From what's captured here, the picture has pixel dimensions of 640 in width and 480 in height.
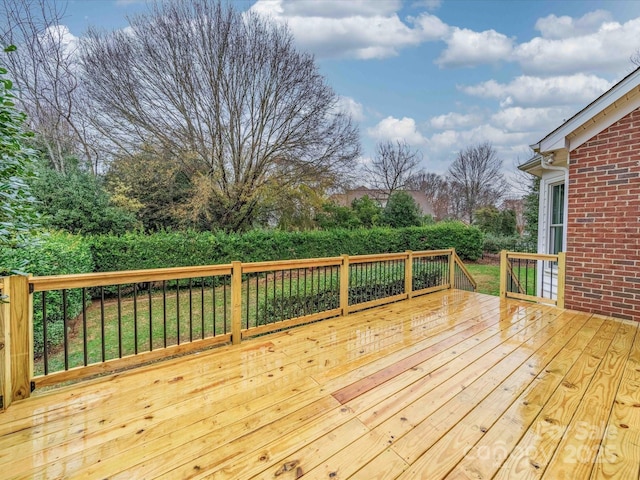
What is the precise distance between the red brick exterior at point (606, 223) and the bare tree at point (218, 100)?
24.0 ft

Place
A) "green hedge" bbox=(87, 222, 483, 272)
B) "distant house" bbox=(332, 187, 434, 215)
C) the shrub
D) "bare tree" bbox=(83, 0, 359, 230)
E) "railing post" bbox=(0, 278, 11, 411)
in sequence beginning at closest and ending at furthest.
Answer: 1. "railing post" bbox=(0, 278, 11, 411)
2. "green hedge" bbox=(87, 222, 483, 272)
3. "bare tree" bbox=(83, 0, 359, 230)
4. "distant house" bbox=(332, 187, 434, 215)
5. the shrub

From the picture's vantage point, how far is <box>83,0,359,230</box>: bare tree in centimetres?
831

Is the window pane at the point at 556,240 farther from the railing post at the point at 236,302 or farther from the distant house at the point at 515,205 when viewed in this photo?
the distant house at the point at 515,205

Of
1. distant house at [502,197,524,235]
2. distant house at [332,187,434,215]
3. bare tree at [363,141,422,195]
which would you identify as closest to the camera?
distant house at [332,187,434,215]

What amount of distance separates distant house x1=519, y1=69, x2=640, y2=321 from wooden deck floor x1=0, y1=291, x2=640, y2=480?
43.8 inches

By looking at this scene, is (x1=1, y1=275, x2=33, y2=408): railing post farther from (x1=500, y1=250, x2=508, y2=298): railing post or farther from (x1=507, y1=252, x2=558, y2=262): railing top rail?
(x1=500, y1=250, x2=508, y2=298): railing post

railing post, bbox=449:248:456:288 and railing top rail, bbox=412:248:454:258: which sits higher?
railing top rail, bbox=412:248:454:258

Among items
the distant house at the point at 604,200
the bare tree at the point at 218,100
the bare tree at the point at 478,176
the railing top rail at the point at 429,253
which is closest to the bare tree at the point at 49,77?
the bare tree at the point at 218,100

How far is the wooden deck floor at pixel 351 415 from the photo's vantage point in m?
1.54

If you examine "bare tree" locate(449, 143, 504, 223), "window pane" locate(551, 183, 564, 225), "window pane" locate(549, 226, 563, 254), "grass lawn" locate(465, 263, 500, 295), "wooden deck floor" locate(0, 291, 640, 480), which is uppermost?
"bare tree" locate(449, 143, 504, 223)

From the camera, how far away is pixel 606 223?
3949mm

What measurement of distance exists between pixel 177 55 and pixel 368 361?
31.9 ft

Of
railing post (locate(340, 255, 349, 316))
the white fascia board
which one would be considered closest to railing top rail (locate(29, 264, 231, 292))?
railing post (locate(340, 255, 349, 316))

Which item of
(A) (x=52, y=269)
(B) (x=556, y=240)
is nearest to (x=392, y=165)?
(B) (x=556, y=240)
